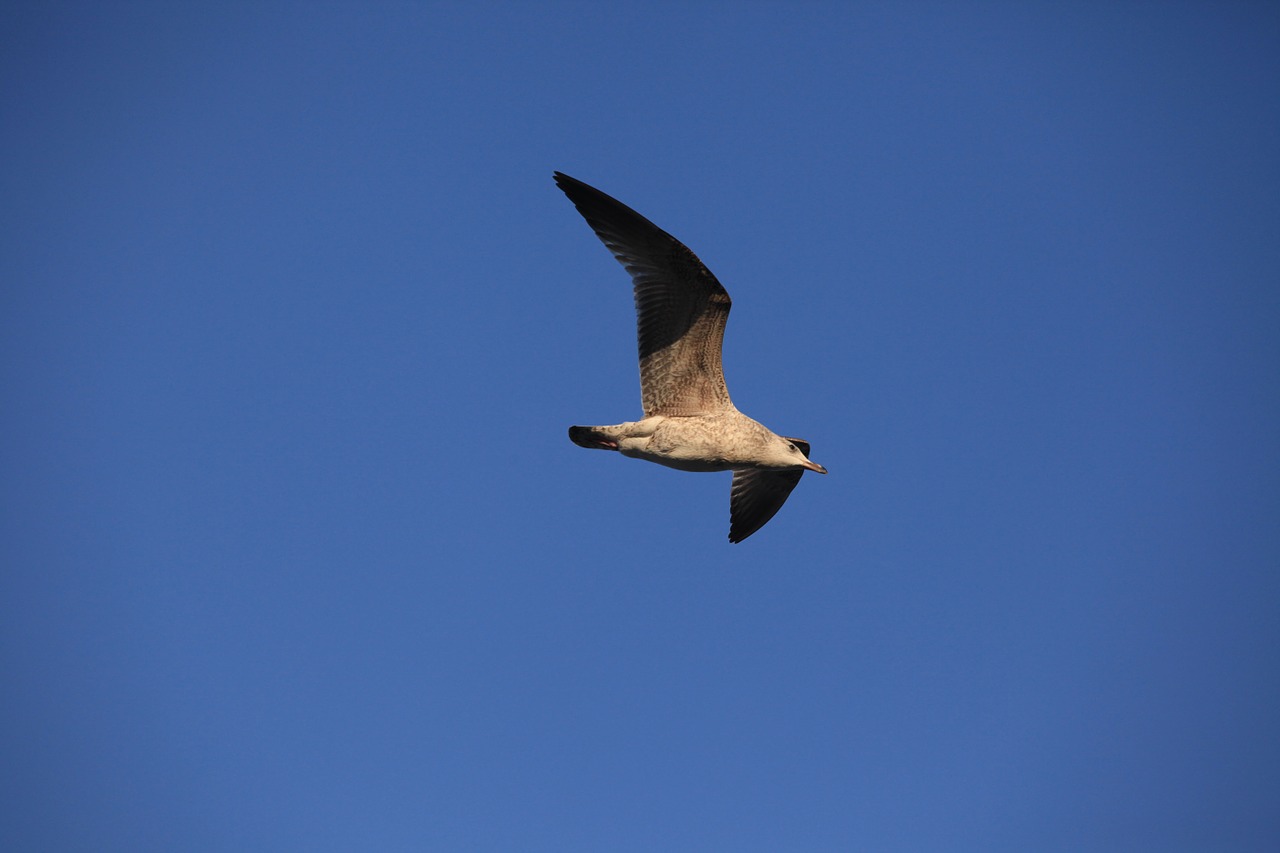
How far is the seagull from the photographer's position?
1327 cm

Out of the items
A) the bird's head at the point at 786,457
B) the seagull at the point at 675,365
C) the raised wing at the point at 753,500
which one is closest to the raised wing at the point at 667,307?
the seagull at the point at 675,365

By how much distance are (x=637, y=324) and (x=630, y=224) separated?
1295 mm

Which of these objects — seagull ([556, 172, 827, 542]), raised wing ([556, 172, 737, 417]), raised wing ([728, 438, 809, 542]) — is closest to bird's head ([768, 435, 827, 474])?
seagull ([556, 172, 827, 542])

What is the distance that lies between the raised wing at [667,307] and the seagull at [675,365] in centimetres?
1

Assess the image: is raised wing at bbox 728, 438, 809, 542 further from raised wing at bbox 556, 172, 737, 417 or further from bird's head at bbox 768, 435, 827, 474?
raised wing at bbox 556, 172, 737, 417

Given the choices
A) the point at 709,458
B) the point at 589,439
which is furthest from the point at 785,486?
the point at 589,439

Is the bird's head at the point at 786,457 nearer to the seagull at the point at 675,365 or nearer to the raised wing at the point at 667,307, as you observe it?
the seagull at the point at 675,365

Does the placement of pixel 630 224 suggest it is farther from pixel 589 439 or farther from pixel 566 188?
pixel 589 439

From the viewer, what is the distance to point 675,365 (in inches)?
543

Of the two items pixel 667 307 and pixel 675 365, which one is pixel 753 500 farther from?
pixel 667 307

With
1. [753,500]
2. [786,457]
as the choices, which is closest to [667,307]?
[786,457]

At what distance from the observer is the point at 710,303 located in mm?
13398

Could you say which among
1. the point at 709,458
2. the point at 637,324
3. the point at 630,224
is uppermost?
the point at 630,224

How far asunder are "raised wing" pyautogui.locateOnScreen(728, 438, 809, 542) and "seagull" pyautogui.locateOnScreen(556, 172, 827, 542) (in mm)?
1626
